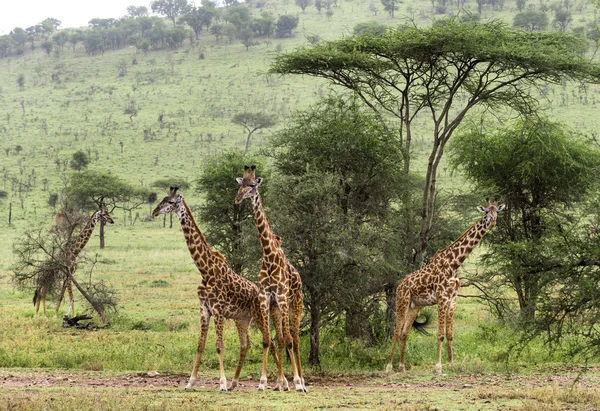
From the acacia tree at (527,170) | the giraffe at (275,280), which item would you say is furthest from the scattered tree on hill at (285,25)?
the giraffe at (275,280)

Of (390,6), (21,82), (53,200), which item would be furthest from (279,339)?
(390,6)

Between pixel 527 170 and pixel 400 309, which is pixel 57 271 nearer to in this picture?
pixel 400 309

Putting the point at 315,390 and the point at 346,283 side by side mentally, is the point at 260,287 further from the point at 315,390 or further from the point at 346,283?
the point at 346,283

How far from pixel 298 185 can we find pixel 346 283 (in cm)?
225

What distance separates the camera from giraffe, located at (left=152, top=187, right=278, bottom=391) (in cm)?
1290

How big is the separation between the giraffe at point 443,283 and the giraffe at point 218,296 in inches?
140

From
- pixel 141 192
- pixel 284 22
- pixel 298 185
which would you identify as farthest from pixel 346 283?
pixel 284 22

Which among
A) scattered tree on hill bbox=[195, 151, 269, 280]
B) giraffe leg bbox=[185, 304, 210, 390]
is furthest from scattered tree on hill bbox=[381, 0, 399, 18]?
giraffe leg bbox=[185, 304, 210, 390]

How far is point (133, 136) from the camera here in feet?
276

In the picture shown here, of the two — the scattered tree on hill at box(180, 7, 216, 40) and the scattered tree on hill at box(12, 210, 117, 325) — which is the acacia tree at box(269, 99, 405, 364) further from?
the scattered tree on hill at box(180, 7, 216, 40)

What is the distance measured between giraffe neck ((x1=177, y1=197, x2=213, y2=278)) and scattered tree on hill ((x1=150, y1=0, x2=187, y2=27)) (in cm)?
15343

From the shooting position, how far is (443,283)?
15.5 meters

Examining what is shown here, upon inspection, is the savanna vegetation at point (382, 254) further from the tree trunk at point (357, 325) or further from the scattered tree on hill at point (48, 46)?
the scattered tree on hill at point (48, 46)

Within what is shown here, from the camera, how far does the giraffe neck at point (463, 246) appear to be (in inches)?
614
